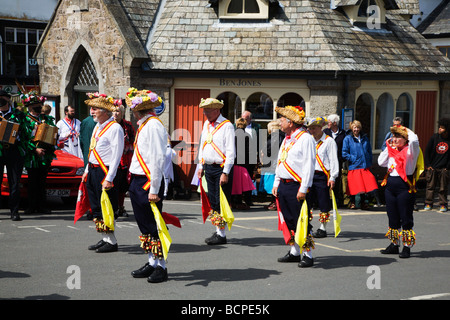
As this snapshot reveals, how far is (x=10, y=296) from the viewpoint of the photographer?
6406mm

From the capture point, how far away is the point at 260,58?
52.9ft

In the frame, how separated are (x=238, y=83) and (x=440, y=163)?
535 cm

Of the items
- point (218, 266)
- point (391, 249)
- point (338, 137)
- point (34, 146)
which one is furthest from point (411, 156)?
point (34, 146)

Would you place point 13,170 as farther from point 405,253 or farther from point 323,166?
point 405,253

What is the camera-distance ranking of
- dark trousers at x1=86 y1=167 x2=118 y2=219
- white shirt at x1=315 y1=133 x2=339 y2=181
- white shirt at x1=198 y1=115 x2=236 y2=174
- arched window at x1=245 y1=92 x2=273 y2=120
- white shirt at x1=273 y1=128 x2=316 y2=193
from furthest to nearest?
arched window at x1=245 y1=92 x2=273 y2=120 → white shirt at x1=315 y1=133 x2=339 y2=181 → white shirt at x1=198 y1=115 x2=236 y2=174 → dark trousers at x1=86 y1=167 x2=118 y2=219 → white shirt at x1=273 y1=128 x2=316 y2=193

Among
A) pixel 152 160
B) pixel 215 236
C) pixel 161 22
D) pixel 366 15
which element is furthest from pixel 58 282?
pixel 366 15

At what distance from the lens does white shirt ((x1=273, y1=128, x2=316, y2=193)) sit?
7699 mm

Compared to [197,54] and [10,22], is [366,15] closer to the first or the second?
[197,54]

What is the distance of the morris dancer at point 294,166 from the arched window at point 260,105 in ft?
28.7

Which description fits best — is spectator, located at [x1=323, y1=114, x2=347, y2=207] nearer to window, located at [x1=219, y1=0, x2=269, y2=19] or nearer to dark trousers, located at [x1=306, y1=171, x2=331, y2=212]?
dark trousers, located at [x1=306, y1=171, x2=331, y2=212]

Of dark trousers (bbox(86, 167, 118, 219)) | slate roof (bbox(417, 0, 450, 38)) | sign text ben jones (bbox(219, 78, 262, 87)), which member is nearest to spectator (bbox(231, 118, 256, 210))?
sign text ben jones (bbox(219, 78, 262, 87))

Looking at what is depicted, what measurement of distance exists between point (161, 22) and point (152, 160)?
10862 mm

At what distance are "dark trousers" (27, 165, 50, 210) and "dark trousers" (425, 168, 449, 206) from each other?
8.21 m

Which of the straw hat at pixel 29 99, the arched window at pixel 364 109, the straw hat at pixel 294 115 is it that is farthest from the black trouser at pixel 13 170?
the arched window at pixel 364 109
